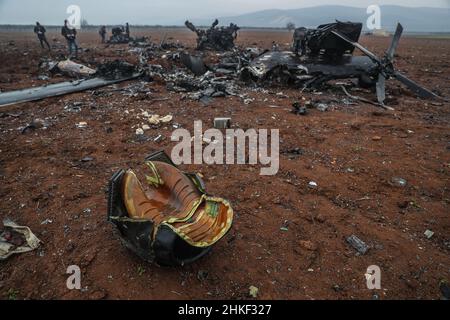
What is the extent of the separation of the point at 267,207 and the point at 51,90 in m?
8.69

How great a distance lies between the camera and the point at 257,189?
4637 mm

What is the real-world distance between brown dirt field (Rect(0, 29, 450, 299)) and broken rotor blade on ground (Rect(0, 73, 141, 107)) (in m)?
1.16

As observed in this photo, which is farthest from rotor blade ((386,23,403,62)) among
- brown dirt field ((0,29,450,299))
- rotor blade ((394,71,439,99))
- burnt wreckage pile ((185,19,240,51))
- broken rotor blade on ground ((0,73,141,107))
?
burnt wreckage pile ((185,19,240,51))

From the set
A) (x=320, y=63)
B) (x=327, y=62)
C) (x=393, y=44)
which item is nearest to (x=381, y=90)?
(x=393, y=44)

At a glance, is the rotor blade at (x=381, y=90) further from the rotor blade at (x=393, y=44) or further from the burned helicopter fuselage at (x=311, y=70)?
the rotor blade at (x=393, y=44)

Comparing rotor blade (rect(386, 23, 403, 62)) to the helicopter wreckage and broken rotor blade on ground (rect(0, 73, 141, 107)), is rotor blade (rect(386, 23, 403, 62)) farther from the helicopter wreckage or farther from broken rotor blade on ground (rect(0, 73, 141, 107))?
broken rotor blade on ground (rect(0, 73, 141, 107))

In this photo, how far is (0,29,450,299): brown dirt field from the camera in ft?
9.78

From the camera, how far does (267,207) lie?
4191mm

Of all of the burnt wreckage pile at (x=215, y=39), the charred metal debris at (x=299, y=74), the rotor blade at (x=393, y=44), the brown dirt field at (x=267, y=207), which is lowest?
the brown dirt field at (x=267, y=207)

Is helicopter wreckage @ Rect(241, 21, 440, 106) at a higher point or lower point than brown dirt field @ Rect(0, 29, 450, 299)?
higher

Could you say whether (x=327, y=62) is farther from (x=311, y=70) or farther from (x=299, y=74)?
(x=299, y=74)

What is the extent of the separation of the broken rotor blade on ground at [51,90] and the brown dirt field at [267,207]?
1.16m

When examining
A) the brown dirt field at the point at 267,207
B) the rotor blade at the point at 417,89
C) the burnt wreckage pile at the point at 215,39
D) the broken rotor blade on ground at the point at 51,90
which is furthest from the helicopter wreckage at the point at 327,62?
the burnt wreckage pile at the point at 215,39

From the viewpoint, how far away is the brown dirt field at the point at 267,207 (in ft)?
9.78
